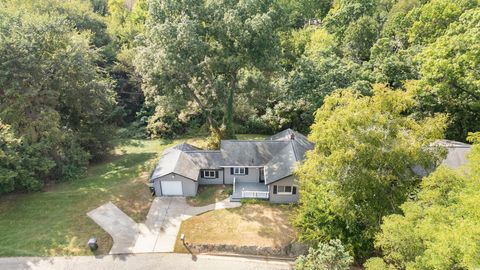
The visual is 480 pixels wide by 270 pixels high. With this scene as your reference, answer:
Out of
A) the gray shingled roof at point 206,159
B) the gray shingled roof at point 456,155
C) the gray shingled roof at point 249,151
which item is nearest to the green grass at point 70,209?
the gray shingled roof at point 206,159

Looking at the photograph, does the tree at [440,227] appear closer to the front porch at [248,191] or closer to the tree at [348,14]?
the front porch at [248,191]

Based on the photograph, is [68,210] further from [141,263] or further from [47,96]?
[47,96]

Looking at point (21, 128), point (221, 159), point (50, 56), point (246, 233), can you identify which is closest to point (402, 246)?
point (246, 233)

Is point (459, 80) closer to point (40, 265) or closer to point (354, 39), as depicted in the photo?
point (354, 39)

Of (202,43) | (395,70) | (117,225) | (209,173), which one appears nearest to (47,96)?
(117,225)

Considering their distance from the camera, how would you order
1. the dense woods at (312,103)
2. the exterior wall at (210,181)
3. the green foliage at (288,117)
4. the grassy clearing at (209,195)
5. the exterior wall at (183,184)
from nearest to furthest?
the dense woods at (312,103)
the grassy clearing at (209,195)
the exterior wall at (183,184)
the exterior wall at (210,181)
the green foliage at (288,117)


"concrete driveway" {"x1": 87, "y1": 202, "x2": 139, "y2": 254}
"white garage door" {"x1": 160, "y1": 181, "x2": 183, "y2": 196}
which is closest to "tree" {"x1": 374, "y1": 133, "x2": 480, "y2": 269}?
"concrete driveway" {"x1": 87, "y1": 202, "x2": 139, "y2": 254}
